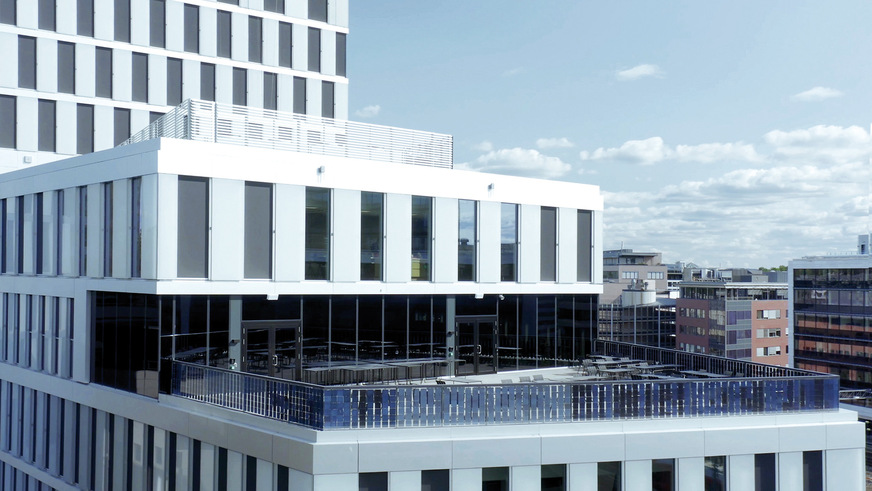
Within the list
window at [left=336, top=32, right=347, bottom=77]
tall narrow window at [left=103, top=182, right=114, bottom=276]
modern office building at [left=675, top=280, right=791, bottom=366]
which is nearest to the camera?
tall narrow window at [left=103, top=182, right=114, bottom=276]

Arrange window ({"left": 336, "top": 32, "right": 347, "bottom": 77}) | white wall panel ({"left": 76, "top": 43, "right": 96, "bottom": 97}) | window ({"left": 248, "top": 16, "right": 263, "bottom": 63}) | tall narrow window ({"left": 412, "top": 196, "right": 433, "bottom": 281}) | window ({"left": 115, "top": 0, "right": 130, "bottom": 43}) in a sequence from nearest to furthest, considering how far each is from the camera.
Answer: tall narrow window ({"left": 412, "top": 196, "right": 433, "bottom": 281}) < white wall panel ({"left": 76, "top": 43, "right": 96, "bottom": 97}) < window ({"left": 115, "top": 0, "right": 130, "bottom": 43}) < window ({"left": 248, "top": 16, "right": 263, "bottom": 63}) < window ({"left": 336, "top": 32, "right": 347, "bottom": 77})

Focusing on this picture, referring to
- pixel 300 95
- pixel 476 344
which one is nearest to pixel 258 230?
pixel 476 344

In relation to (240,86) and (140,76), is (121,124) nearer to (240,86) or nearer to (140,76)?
(140,76)

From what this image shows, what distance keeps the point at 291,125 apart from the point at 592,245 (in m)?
11.7

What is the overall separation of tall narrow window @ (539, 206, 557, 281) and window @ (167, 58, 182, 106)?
19335 millimetres

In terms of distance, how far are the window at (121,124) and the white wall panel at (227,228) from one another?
57.8ft

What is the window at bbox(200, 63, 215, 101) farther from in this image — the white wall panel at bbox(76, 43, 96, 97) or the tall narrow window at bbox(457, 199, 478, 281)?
the tall narrow window at bbox(457, 199, 478, 281)

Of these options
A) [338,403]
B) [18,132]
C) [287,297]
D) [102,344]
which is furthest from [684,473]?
[18,132]

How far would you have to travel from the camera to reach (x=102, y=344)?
24359 mm

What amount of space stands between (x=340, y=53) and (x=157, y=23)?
9407mm

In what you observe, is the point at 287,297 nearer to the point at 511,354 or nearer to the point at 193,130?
the point at 193,130

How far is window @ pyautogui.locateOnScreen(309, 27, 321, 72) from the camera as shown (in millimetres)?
42781

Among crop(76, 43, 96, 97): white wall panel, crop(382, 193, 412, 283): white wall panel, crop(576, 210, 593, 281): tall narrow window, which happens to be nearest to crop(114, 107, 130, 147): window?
crop(76, 43, 96, 97): white wall panel

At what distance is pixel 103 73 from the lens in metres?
37.5
